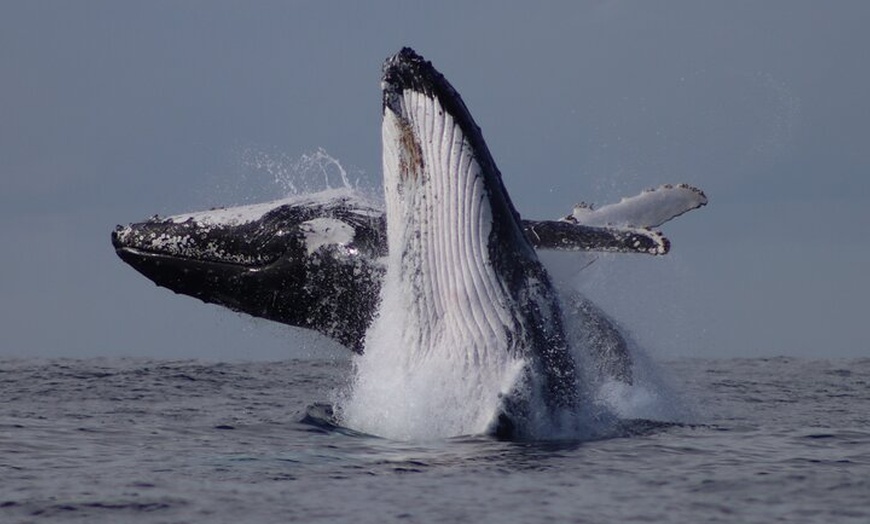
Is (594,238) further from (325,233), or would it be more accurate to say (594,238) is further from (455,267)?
(325,233)

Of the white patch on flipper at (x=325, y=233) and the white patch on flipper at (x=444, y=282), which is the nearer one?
the white patch on flipper at (x=444, y=282)

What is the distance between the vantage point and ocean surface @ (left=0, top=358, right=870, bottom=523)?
8.60 metres

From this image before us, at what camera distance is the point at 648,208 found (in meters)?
14.7

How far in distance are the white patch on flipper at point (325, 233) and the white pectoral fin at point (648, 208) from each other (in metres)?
2.80

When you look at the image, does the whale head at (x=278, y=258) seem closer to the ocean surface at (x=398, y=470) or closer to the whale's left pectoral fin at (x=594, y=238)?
the ocean surface at (x=398, y=470)

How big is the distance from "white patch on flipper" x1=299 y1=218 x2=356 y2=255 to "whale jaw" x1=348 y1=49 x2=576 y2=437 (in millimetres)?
1221

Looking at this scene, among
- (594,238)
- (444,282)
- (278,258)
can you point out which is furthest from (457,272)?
(278,258)

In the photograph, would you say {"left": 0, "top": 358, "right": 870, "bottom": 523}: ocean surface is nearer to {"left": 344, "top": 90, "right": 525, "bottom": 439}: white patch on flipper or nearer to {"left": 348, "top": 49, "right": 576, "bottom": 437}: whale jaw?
{"left": 344, "top": 90, "right": 525, "bottom": 439}: white patch on flipper

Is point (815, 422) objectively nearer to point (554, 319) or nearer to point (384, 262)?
point (554, 319)

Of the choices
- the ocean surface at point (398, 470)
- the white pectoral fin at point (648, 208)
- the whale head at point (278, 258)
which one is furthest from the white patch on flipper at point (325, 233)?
the white pectoral fin at point (648, 208)

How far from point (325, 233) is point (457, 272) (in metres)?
1.96

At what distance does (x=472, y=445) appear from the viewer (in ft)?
35.8

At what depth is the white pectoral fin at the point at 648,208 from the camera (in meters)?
14.6

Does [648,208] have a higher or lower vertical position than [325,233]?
higher
